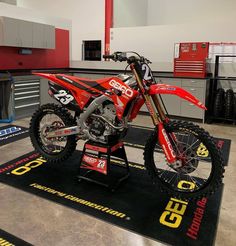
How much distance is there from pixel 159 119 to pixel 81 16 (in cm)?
585

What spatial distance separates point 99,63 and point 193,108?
104 inches

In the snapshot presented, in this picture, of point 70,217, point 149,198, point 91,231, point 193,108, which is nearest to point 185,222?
point 149,198

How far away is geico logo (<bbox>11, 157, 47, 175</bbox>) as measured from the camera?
2.73 meters

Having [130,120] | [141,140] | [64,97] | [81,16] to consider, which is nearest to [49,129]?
[64,97]

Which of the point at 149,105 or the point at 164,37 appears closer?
the point at 149,105

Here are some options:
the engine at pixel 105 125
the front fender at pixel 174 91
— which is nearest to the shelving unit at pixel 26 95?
the engine at pixel 105 125

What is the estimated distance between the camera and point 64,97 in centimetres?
268

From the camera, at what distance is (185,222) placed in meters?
1.95

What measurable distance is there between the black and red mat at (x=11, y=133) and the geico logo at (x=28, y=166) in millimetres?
859

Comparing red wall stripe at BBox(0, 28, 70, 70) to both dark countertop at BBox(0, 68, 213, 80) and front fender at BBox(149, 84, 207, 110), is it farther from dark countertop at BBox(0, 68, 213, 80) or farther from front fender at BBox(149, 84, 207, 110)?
front fender at BBox(149, 84, 207, 110)

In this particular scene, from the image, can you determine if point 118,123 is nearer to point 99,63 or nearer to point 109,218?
point 109,218

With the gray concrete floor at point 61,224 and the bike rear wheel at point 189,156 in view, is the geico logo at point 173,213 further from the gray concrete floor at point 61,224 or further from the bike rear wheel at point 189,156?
the gray concrete floor at point 61,224

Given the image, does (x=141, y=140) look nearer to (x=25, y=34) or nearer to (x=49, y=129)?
(x=49, y=129)

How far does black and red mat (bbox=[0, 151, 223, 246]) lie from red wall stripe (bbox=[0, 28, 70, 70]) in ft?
9.63
